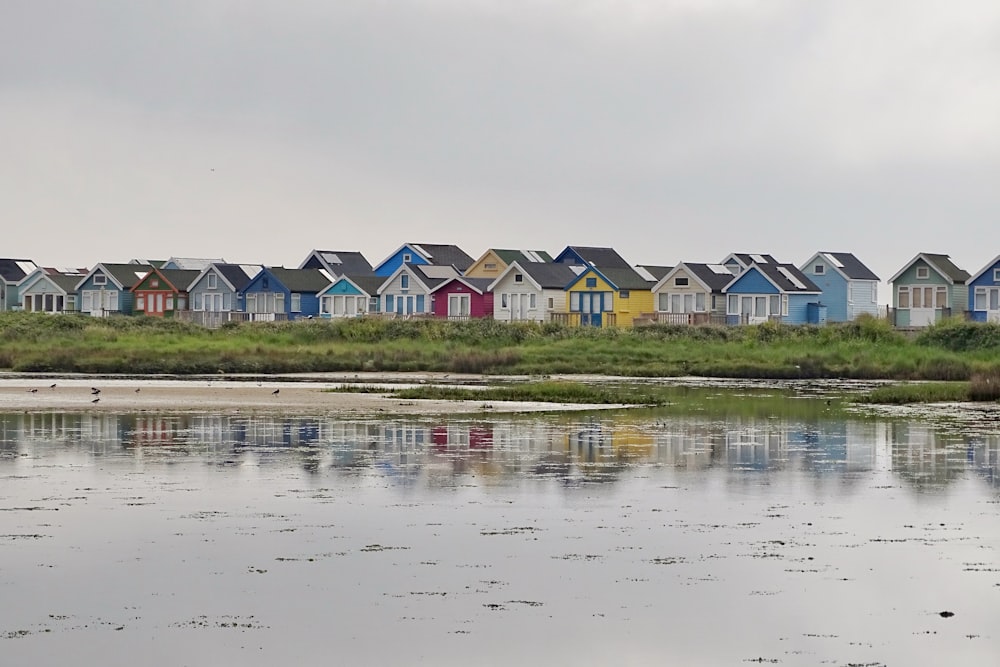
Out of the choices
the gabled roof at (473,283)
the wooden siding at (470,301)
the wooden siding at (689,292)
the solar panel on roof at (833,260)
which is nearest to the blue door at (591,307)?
the wooden siding at (689,292)

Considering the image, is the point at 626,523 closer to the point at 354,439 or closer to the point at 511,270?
the point at 354,439

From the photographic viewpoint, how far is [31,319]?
7431cm

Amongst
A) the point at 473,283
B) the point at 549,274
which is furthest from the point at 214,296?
the point at 549,274

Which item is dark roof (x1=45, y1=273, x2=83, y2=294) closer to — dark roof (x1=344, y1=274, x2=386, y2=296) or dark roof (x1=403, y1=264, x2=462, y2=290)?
dark roof (x1=344, y1=274, x2=386, y2=296)

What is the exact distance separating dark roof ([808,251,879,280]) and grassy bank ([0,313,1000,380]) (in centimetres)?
2058

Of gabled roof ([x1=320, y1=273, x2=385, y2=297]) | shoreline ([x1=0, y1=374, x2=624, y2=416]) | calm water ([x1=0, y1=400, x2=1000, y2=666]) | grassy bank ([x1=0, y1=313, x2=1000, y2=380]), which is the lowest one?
calm water ([x1=0, y1=400, x2=1000, y2=666])

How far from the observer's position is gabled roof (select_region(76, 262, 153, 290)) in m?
97.2

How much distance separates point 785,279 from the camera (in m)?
79.4

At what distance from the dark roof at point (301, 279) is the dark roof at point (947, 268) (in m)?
35.5

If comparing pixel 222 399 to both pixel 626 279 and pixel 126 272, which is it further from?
pixel 126 272

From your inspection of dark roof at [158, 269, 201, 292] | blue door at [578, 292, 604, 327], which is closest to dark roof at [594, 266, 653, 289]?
blue door at [578, 292, 604, 327]

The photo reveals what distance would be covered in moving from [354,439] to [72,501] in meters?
8.92

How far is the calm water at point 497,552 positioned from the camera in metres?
13.0

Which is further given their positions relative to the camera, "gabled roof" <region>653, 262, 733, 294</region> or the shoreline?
"gabled roof" <region>653, 262, 733, 294</region>
